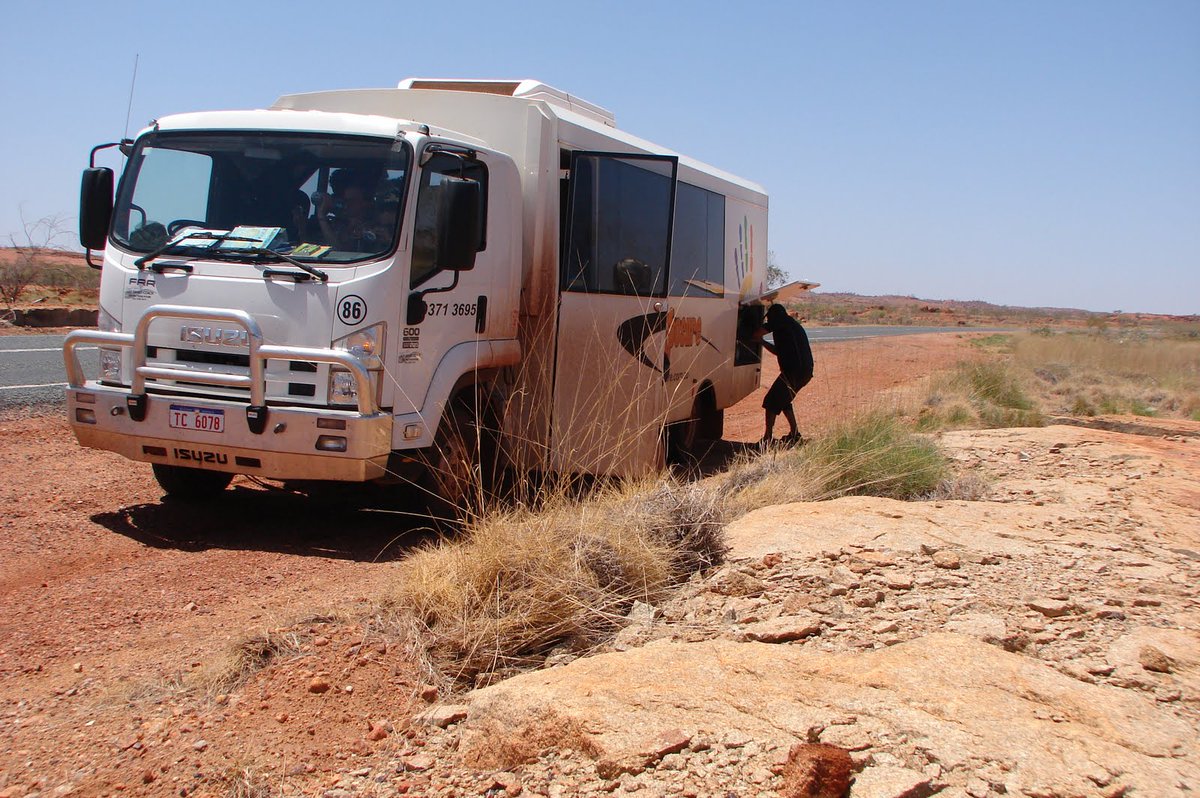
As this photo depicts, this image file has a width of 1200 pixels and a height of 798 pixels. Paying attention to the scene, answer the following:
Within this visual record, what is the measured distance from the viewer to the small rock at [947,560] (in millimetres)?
4984

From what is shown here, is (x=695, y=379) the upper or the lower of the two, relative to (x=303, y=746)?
upper

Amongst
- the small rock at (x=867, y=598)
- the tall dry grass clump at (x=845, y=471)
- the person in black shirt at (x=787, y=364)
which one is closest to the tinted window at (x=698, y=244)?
the person in black shirt at (x=787, y=364)

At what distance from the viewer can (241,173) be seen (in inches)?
262

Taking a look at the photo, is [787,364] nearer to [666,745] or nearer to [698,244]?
[698,244]

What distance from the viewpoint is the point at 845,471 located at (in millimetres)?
7359

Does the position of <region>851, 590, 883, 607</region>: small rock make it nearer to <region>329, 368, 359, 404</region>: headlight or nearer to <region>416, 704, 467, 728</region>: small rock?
<region>416, 704, 467, 728</region>: small rock

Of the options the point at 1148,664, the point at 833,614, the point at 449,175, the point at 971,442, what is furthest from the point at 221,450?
the point at 971,442

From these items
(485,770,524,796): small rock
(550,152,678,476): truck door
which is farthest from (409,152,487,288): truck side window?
(485,770,524,796): small rock

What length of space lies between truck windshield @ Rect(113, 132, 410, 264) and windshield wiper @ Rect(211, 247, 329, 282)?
9 centimetres

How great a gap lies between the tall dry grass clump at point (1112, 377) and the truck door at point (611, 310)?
36.2 feet

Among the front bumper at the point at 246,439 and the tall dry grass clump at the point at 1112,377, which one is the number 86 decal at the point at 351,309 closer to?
the front bumper at the point at 246,439

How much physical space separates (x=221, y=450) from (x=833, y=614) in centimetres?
381

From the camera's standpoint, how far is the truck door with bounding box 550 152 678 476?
Result: 25.3ft

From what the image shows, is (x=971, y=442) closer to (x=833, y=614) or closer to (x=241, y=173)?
(x=833, y=614)
